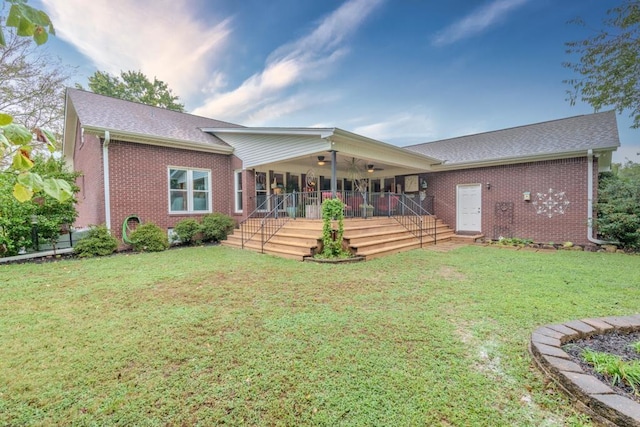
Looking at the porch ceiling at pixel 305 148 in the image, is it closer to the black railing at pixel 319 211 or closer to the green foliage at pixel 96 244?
the black railing at pixel 319 211

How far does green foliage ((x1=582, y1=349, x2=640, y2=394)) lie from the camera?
2129 millimetres

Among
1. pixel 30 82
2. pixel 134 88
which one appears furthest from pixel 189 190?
pixel 134 88

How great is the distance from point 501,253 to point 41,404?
951cm

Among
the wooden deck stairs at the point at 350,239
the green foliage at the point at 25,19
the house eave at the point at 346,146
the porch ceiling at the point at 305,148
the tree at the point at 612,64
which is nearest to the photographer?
the green foliage at the point at 25,19

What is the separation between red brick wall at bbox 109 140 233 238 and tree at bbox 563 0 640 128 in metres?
12.3

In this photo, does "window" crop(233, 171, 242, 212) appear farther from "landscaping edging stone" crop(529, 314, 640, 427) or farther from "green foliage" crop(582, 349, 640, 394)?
"green foliage" crop(582, 349, 640, 394)

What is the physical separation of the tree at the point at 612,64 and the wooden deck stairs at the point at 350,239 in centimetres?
613

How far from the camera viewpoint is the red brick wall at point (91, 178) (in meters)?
8.71

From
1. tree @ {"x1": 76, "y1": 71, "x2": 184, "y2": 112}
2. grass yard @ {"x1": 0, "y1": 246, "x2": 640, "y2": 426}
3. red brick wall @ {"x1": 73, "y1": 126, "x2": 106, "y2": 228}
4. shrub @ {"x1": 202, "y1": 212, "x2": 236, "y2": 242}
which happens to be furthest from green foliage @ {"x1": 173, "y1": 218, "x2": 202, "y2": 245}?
tree @ {"x1": 76, "y1": 71, "x2": 184, "y2": 112}

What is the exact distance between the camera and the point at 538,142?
34.8 ft

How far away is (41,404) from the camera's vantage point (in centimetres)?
212

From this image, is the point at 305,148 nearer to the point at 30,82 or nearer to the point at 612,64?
the point at 612,64

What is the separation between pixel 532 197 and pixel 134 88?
103 ft

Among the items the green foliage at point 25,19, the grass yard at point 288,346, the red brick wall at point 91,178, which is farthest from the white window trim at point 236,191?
the green foliage at point 25,19
